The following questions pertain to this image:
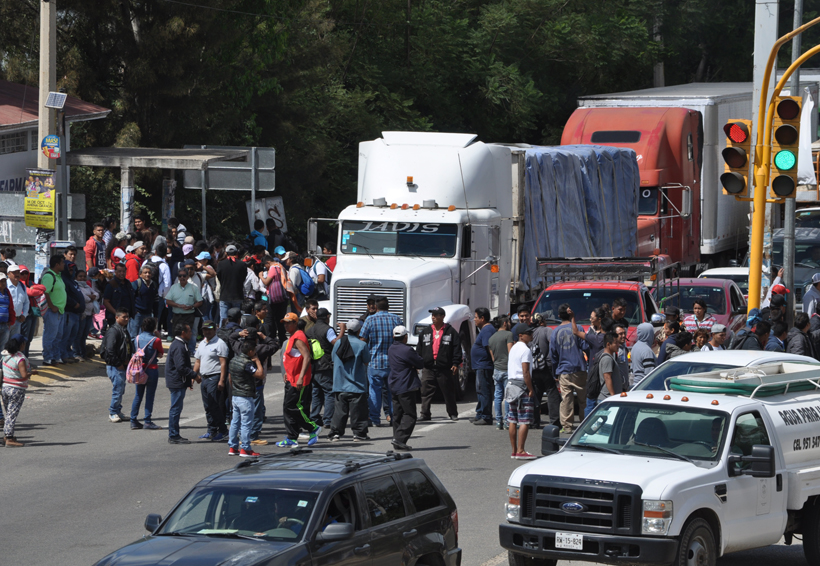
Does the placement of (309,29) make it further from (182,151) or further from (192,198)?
(182,151)

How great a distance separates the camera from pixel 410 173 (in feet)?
66.5

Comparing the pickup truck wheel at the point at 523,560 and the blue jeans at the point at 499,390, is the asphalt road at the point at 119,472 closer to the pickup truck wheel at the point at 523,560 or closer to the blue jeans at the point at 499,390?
the blue jeans at the point at 499,390

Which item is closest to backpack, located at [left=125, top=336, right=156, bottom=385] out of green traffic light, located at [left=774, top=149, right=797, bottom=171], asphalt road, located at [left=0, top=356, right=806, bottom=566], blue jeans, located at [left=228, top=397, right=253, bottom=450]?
asphalt road, located at [left=0, top=356, right=806, bottom=566]

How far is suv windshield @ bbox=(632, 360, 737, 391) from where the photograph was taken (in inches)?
461

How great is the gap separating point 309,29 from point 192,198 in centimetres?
579

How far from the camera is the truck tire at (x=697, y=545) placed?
8.83 meters

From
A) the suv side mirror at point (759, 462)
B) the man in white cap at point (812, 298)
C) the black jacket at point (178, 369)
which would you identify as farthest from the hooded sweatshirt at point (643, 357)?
the suv side mirror at point (759, 462)

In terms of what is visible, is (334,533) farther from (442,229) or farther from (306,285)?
(306,285)

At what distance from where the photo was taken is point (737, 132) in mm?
14273

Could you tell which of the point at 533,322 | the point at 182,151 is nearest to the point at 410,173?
the point at 533,322

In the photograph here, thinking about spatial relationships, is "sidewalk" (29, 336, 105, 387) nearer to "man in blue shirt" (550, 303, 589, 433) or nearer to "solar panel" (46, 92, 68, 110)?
"solar panel" (46, 92, 68, 110)

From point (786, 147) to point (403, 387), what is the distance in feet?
18.2

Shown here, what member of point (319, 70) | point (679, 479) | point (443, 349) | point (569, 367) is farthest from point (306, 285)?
point (679, 479)

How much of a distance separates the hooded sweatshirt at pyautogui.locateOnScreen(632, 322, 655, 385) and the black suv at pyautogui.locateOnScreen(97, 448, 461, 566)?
24.4ft
